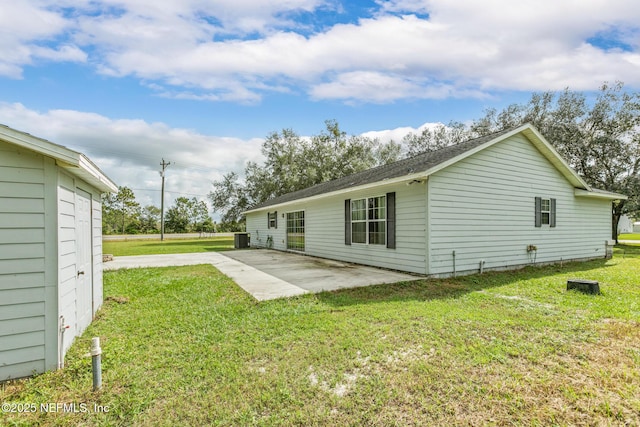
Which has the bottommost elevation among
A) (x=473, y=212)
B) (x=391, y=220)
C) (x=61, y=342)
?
(x=61, y=342)

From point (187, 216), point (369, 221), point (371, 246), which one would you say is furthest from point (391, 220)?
point (187, 216)

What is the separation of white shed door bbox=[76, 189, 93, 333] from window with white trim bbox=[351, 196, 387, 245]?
21.8ft

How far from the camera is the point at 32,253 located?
292 cm

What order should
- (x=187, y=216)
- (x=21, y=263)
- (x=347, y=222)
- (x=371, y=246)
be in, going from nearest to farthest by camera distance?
(x=21, y=263), (x=371, y=246), (x=347, y=222), (x=187, y=216)

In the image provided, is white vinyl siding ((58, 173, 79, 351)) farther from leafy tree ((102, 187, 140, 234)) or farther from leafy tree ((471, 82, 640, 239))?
leafy tree ((102, 187, 140, 234))

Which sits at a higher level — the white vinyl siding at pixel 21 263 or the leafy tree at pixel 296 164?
the leafy tree at pixel 296 164

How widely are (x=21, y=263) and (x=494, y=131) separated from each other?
89.2 feet

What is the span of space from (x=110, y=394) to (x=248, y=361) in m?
1.17

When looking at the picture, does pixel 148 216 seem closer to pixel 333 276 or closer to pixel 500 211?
pixel 333 276

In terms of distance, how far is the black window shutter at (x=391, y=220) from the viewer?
8.23 m

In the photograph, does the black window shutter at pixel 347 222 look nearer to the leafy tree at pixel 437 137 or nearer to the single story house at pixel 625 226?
the leafy tree at pixel 437 137

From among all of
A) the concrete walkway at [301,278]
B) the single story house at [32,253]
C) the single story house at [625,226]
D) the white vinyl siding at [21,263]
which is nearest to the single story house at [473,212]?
the concrete walkway at [301,278]

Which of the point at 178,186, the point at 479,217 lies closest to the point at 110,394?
the point at 479,217

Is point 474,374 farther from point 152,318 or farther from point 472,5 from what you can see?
point 472,5
